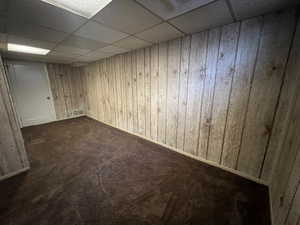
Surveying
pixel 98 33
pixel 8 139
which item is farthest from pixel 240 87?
pixel 8 139

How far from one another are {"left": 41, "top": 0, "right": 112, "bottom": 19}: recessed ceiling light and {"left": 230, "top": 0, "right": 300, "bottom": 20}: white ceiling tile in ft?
4.27

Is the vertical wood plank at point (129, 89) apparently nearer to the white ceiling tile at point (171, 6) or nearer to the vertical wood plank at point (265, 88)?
the white ceiling tile at point (171, 6)

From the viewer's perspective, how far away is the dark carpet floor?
1.21m

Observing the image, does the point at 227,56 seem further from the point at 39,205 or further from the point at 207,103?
the point at 39,205

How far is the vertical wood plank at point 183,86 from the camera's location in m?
1.94

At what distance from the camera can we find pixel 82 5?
120 centimetres

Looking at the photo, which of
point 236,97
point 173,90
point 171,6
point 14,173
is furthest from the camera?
point 173,90

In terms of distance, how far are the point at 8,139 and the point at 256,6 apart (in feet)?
12.1

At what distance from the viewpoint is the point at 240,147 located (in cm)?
167

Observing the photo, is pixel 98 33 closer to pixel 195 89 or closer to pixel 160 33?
pixel 160 33

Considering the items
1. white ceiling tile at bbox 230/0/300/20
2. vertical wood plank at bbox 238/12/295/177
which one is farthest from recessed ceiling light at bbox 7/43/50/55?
vertical wood plank at bbox 238/12/295/177

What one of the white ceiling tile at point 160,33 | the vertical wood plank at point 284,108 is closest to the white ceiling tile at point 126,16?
the white ceiling tile at point 160,33

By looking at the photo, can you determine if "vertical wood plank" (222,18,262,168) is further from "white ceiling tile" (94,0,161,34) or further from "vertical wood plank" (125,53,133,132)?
"vertical wood plank" (125,53,133,132)

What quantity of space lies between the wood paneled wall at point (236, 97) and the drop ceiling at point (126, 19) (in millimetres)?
237
